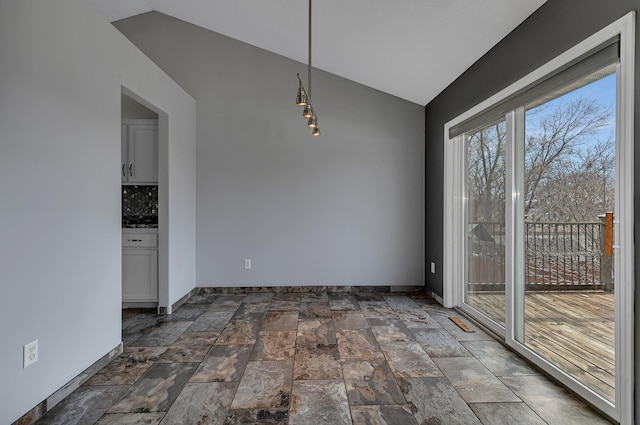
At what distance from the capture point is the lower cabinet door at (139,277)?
3609 millimetres

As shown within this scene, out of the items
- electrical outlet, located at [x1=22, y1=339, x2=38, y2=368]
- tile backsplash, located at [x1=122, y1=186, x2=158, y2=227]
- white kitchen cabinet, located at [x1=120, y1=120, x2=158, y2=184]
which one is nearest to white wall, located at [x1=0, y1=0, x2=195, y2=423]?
electrical outlet, located at [x1=22, y1=339, x2=38, y2=368]

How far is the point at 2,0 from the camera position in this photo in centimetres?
160

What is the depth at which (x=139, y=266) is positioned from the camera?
3.62 metres

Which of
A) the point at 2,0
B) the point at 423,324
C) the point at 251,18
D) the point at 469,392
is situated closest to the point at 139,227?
the point at 2,0

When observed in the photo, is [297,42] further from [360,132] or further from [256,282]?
[256,282]

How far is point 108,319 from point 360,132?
3.42 meters

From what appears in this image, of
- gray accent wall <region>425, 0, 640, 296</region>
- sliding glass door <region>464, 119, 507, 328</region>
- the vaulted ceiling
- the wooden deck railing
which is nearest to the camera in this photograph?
gray accent wall <region>425, 0, 640, 296</region>

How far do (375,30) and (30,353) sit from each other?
11.4 ft

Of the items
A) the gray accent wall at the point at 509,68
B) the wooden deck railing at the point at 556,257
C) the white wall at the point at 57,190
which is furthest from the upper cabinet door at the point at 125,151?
the wooden deck railing at the point at 556,257

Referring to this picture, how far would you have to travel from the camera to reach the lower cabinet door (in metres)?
3.61

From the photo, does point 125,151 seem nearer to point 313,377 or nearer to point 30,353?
point 30,353

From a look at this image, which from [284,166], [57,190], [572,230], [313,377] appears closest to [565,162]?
[572,230]

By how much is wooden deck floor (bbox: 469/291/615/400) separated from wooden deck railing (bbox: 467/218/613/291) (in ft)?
0.28

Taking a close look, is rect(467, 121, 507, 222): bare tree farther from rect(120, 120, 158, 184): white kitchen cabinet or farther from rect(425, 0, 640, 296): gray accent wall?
rect(120, 120, 158, 184): white kitchen cabinet
